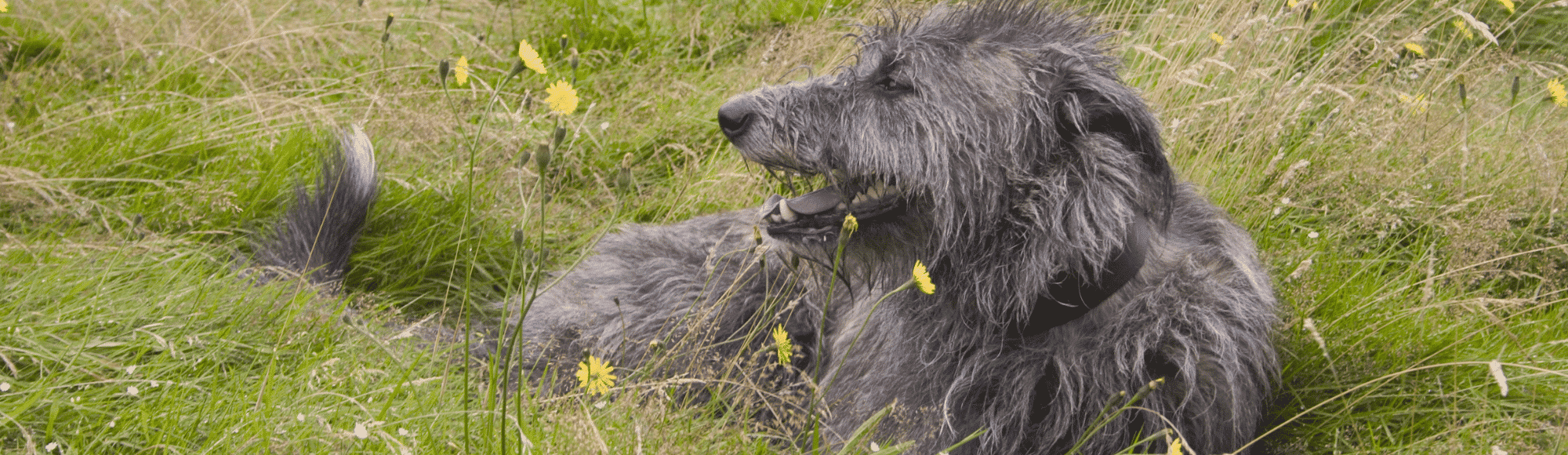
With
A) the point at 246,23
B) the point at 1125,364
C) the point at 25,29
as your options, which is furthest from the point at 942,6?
the point at 25,29

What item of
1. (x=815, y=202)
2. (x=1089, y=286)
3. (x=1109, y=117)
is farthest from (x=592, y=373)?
(x=1109, y=117)

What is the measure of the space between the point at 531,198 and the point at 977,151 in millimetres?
1045

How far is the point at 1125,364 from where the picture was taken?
2400 mm

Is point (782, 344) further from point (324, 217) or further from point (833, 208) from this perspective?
point (324, 217)

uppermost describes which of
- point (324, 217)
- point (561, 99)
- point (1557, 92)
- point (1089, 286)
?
point (561, 99)

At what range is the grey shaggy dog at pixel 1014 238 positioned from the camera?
2.32 metres

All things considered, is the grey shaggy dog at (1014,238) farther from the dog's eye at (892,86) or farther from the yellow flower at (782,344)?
the yellow flower at (782,344)

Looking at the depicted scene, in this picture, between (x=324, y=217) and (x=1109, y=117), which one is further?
(x=324, y=217)

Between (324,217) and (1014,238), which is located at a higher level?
(1014,238)

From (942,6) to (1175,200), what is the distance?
81 centimetres

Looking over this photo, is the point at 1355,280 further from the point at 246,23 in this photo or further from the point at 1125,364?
the point at 246,23

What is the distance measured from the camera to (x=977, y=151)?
2324 mm

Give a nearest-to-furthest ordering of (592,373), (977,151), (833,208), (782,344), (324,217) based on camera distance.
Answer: (592,373)
(782,344)
(977,151)
(833,208)
(324,217)

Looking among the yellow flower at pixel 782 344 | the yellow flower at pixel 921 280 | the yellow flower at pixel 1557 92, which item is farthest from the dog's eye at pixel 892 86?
the yellow flower at pixel 1557 92
